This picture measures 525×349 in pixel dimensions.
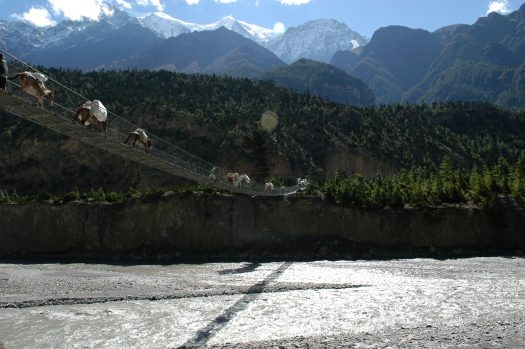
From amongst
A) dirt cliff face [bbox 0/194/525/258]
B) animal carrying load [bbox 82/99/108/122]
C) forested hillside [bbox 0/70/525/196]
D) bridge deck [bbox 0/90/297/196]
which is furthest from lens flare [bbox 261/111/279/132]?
animal carrying load [bbox 82/99/108/122]

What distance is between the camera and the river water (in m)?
19.4

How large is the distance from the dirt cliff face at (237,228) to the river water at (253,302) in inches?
235

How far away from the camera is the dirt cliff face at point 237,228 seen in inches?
1702

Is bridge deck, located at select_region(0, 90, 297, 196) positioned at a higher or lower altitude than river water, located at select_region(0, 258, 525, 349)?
higher

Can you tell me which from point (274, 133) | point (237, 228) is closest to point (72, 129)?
point (237, 228)

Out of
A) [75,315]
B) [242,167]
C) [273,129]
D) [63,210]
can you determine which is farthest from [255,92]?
[75,315]

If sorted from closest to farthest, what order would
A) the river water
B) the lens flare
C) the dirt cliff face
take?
the river water → the dirt cliff face → the lens flare

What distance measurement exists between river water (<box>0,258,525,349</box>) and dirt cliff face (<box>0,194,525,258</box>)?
598 cm

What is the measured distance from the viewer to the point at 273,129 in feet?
315

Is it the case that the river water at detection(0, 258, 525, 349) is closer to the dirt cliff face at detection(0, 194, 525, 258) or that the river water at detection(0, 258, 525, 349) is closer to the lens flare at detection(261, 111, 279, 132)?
the dirt cliff face at detection(0, 194, 525, 258)

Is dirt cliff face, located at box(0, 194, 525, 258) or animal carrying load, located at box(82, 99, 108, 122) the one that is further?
dirt cliff face, located at box(0, 194, 525, 258)

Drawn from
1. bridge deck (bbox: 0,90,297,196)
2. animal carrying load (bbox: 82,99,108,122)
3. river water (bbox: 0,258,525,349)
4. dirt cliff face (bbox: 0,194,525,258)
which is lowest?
river water (bbox: 0,258,525,349)

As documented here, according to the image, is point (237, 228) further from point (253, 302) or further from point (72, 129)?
point (72, 129)

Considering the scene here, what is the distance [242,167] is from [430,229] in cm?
4636
